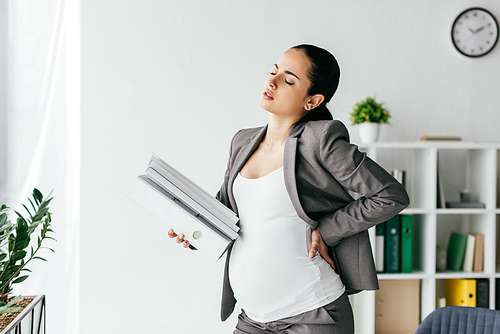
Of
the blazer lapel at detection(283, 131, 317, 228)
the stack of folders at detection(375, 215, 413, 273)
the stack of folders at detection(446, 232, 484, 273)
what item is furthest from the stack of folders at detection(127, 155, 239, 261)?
the stack of folders at detection(446, 232, 484, 273)

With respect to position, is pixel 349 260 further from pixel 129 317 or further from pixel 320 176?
pixel 129 317

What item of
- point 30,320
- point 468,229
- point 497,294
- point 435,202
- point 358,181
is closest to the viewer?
point 358,181

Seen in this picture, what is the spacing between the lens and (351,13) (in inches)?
105

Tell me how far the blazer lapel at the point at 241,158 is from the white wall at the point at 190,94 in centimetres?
125

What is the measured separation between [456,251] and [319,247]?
1.72 m

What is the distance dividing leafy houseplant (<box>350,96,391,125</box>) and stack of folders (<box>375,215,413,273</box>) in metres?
0.58

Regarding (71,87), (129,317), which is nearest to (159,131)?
(71,87)

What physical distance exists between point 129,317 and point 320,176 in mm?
1871

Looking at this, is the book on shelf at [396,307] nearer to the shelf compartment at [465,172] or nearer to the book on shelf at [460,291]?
the book on shelf at [460,291]

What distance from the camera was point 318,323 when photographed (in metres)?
1.17

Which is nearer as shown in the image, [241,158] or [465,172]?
[241,158]

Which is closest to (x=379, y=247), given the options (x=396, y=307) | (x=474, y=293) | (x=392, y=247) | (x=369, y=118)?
(x=392, y=247)

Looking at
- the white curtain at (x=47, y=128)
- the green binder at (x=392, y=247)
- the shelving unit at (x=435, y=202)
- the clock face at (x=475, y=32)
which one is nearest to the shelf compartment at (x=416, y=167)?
the shelving unit at (x=435, y=202)

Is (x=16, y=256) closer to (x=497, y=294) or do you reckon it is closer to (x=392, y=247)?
(x=392, y=247)
